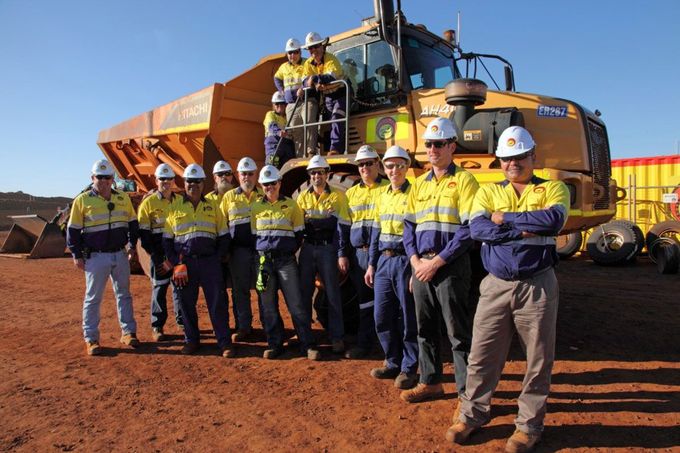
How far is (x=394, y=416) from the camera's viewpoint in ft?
11.3

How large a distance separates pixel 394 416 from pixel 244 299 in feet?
7.43

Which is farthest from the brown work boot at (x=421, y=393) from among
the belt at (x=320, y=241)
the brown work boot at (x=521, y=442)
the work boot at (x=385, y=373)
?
the belt at (x=320, y=241)

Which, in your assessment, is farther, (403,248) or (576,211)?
(576,211)

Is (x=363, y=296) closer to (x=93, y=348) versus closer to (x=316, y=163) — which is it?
(x=316, y=163)

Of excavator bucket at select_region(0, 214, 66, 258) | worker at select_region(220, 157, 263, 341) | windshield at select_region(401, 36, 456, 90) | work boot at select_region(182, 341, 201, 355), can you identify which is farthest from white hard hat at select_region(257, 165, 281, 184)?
excavator bucket at select_region(0, 214, 66, 258)

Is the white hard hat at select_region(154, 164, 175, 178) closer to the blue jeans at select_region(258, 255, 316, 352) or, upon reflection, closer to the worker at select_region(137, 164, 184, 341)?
the worker at select_region(137, 164, 184, 341)

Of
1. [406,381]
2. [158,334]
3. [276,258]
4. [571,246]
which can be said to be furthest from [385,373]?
[571,246]

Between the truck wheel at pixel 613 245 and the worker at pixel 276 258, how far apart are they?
8476 mm

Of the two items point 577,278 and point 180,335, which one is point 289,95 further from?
point 577,278

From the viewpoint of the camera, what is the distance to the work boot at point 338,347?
4.83m

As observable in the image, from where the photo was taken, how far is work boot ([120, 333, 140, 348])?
16.9 feet

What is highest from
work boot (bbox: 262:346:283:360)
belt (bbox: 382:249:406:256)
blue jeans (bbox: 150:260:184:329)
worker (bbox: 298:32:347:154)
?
worker (bbox: 298:32:347:154)

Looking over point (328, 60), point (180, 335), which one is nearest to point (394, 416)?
point (180, 335)

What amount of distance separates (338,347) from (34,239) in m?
12.8
